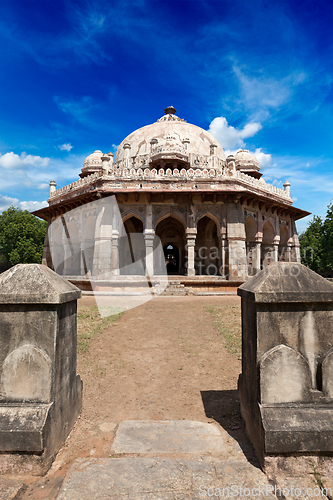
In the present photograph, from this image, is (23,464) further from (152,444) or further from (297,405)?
(297,405)

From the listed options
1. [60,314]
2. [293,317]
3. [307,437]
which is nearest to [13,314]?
[60,314]

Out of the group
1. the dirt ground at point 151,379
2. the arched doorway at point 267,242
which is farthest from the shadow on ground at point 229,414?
the arched doorway at point 267,242

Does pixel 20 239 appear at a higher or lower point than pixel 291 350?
higher

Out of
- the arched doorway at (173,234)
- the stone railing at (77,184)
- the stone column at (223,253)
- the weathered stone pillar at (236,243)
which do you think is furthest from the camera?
the arched doorway at (173,234)

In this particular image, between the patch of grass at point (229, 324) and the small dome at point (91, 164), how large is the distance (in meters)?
15.7

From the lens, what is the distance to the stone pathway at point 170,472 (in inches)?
76.7

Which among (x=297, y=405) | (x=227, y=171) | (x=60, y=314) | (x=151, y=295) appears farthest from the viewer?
(x=227, y=171)

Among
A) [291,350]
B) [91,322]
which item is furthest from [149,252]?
[291,350]

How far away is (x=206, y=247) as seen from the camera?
1900 centimetres

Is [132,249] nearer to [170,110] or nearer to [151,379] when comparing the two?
[170,110]

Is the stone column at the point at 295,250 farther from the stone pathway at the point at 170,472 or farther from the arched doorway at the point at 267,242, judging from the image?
the stone pathway at the point at 170,472

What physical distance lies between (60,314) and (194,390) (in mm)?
2397

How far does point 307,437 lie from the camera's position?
7.22 ft

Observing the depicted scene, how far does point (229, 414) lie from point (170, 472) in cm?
132
